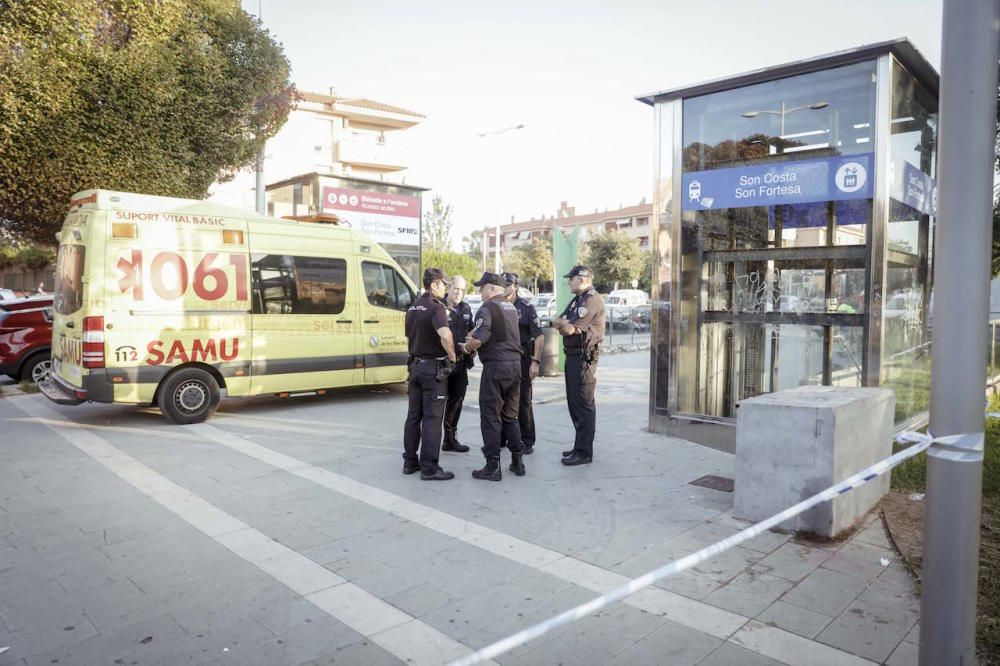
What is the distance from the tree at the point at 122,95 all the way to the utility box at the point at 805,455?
35.8ft

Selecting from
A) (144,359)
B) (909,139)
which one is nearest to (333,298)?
(144,359)

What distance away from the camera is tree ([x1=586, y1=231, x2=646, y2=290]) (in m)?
44.8

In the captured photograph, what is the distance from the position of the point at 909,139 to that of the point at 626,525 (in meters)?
5.28

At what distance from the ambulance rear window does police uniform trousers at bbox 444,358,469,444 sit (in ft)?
14.2

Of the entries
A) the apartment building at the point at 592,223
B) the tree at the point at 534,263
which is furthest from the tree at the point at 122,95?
the apartment building at the point at 592,223

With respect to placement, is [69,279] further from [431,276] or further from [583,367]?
[583,367]

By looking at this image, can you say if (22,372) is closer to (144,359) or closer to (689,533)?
(144,359)

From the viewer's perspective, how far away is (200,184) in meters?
13.4

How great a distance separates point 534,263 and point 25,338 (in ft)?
139

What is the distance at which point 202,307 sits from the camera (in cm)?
825

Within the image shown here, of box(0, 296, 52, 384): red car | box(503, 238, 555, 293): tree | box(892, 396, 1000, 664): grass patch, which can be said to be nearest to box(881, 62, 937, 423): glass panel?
box(892, 396, 1000, 664): grass patch

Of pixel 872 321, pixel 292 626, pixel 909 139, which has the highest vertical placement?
pixel 909 139

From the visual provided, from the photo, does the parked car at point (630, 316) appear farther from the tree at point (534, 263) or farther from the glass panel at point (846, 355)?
the tree at point (534, 263)

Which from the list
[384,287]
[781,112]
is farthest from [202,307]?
[781,112]
